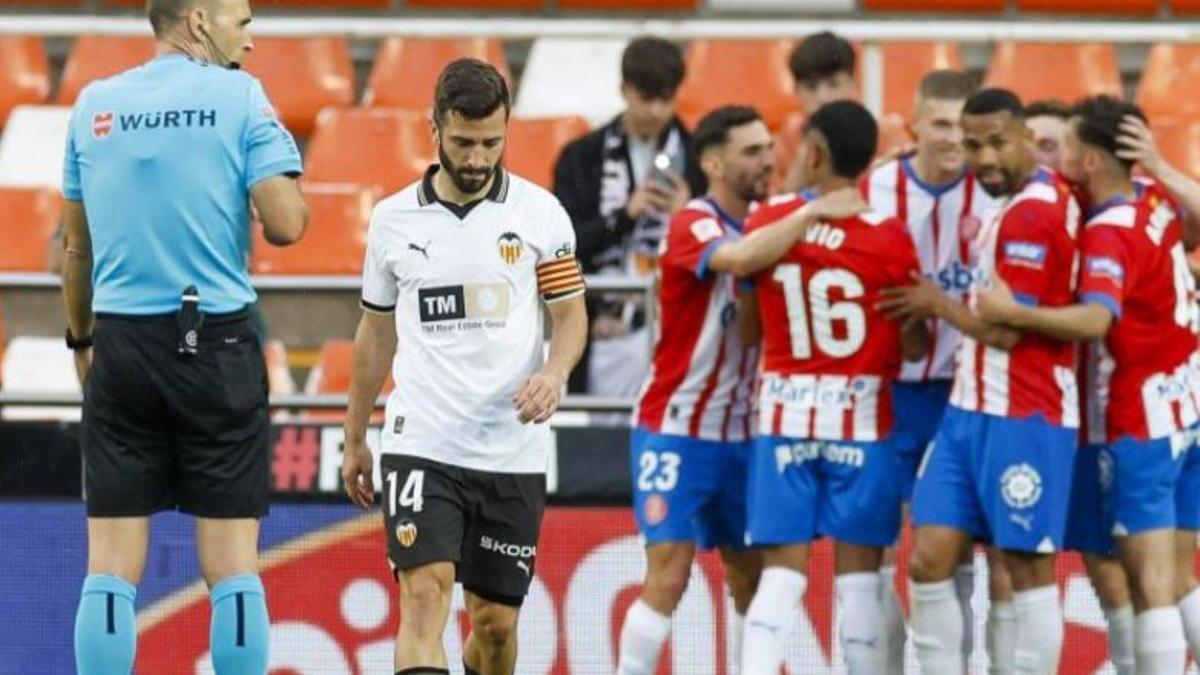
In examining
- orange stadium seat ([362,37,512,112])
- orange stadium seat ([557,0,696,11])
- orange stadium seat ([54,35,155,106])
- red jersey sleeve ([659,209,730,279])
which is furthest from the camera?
orange stadium seat ([557,0,696,11])

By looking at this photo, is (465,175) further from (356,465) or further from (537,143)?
(537,143)

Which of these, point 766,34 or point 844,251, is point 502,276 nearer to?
point 844,251

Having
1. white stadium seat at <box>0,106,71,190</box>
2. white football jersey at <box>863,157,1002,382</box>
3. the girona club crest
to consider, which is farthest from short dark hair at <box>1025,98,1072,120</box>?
white stadium seat at <box>0,106,71,190</box>

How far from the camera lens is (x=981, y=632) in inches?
359

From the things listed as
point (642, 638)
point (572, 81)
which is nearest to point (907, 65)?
point (572, 81)

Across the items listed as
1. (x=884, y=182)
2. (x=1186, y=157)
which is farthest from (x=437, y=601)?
(x=1186, y=157)

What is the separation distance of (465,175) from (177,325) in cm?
89

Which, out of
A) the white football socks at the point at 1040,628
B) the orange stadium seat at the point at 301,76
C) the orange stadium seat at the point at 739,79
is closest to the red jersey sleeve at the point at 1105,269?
the white football socks at the point at 1040,628

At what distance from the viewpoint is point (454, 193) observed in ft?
23.4

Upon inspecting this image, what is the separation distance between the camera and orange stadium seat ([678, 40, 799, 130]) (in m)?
12.3

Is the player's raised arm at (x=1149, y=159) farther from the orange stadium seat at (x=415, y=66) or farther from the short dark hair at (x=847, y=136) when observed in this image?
the orange stadium seat at (x=415, y=66)

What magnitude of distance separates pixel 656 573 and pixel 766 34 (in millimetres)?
4974

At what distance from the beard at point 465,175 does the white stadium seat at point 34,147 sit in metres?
5.21

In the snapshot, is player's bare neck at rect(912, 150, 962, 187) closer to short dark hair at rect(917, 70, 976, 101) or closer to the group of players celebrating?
the group of players celebrating
